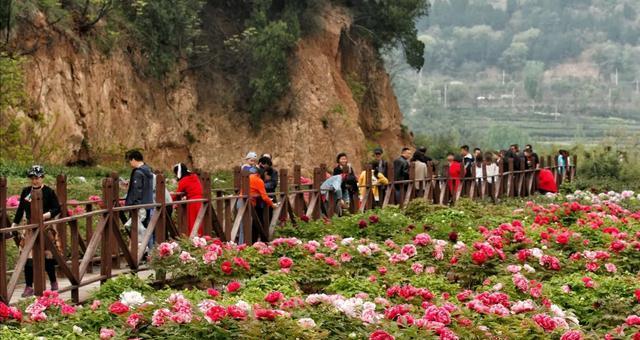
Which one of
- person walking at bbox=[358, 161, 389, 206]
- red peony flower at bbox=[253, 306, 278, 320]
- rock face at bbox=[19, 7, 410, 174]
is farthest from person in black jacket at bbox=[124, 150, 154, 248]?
rock face at bbox=[19, 7, 410, 174]

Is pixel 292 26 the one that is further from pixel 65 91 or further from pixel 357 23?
pixel 65 91

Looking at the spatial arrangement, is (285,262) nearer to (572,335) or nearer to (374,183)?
(572,335)

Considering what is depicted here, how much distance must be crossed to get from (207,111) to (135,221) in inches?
960

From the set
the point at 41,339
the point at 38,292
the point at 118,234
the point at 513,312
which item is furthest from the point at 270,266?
the point at 41,339

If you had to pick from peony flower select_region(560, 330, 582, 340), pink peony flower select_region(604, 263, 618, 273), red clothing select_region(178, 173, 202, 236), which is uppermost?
red clothing select_region(178, 173, 202, 236)

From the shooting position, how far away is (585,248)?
53.9ft

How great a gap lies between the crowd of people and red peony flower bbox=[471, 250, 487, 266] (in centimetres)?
385

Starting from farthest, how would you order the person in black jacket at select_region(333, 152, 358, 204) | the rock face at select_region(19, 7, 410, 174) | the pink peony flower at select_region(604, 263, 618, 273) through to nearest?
the rock face at select_region(19, 7, 410, 174)
the person in black jacket at select_region(333, 152, 358, 204)
the pink peony flower at select_region(604, 263, 618, 273)

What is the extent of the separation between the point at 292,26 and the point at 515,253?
2432cm

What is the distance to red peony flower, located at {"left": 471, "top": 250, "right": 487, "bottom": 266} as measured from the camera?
14.4m

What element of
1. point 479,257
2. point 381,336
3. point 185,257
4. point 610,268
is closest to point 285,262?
point 185,257

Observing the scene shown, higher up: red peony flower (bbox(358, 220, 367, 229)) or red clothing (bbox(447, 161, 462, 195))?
red clothing (bbox(447, 161, 462, 195))

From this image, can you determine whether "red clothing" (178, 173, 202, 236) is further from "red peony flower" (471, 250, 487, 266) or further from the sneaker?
the sneaker

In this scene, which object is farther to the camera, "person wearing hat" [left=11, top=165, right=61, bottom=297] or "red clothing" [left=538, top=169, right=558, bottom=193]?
"red clothing" [left=538, top=169, right=558, bottom=193]
